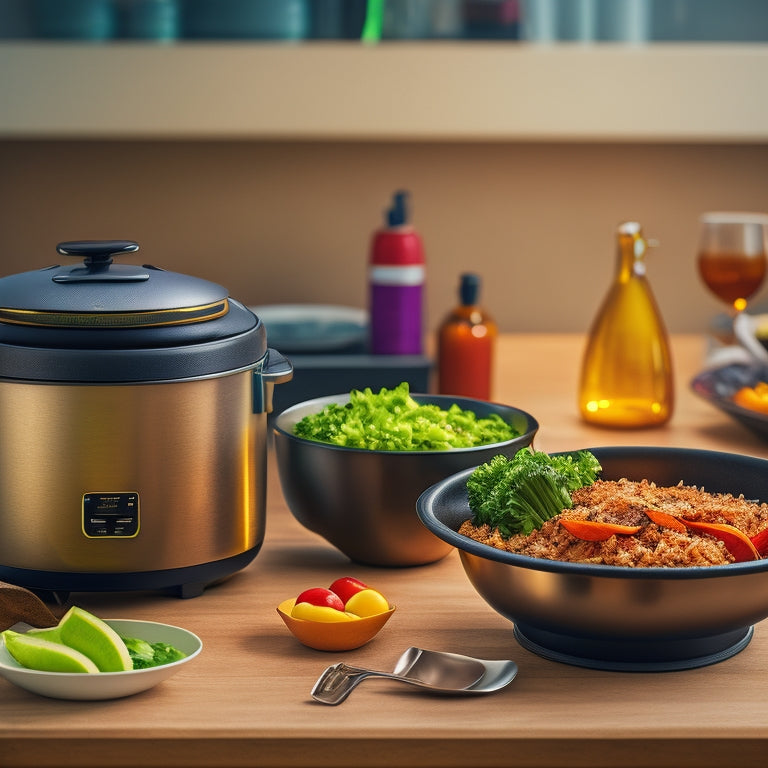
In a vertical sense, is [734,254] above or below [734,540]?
above

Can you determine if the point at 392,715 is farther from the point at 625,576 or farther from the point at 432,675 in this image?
the point at 625,576

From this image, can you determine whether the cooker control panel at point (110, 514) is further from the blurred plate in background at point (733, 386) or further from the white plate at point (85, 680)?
the blurred plate in background at point (733, 386)

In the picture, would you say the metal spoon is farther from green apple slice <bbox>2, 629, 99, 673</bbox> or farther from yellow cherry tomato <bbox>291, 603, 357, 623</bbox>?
green apple slice <bbox>2, 629, 99, 673</bbox>

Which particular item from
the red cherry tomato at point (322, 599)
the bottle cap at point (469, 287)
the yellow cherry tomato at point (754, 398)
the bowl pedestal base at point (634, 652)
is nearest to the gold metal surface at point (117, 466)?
the red cherry tomato at point (322, 599)

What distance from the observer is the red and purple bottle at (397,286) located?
194 centimetres

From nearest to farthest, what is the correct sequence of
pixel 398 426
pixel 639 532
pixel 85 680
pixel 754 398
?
pixel 85 680, pixel 639 532, pixel 398 426, pixel 754 398

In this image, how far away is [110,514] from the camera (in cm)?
104

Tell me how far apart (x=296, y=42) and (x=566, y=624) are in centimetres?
154

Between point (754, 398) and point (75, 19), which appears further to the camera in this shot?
point (75, 19)

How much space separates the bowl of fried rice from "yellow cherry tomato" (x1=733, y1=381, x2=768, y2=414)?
0.70m

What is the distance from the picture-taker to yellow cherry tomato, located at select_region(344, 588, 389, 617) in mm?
1034

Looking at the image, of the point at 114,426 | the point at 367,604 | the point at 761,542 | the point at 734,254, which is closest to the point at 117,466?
the point at 114,426

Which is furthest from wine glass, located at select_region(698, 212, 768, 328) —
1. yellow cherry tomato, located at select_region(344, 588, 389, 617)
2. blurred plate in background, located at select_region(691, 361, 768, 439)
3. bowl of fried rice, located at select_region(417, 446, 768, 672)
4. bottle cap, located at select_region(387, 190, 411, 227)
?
yellow cherry tomato, located at select_region(344, 588, 389, 617)

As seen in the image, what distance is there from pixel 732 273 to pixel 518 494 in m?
1.03
